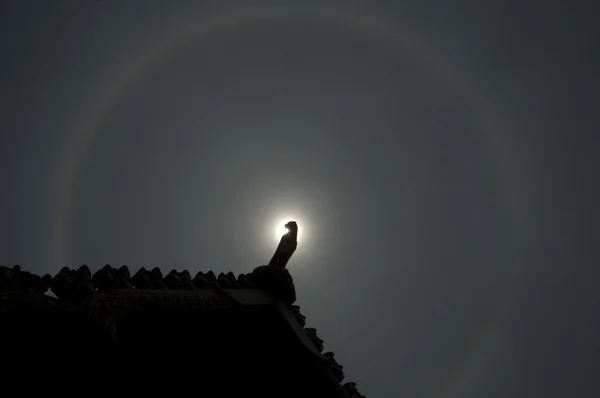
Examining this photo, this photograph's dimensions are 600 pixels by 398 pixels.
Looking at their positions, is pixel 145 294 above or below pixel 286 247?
below

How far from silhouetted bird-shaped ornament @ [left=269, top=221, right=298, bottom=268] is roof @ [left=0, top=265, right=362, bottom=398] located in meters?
0.59

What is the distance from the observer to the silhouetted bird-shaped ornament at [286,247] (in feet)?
40.0

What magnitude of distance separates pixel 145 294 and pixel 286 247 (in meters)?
5.36

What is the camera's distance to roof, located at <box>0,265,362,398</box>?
548 centimetres

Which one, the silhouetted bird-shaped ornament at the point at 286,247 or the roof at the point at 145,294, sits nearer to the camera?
the roof at the point at 145,294

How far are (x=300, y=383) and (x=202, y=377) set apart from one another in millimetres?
2375

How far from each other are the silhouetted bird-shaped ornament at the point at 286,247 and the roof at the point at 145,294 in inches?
23.3

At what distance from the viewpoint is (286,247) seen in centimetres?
1255

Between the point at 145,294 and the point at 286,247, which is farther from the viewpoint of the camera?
the point at 286,247

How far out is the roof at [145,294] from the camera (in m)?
5.48

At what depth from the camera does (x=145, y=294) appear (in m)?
7.82

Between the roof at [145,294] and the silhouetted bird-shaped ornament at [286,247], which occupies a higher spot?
the silhouetted bird-shaped ornament at [286,247]

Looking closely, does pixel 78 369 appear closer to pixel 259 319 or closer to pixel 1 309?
pixel 1 309

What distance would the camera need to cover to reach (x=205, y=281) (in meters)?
9.90
